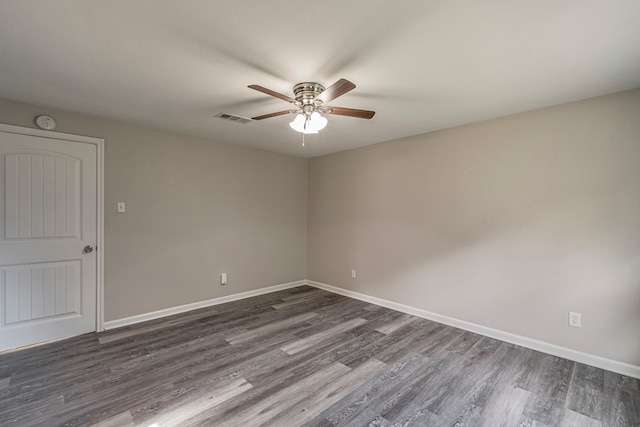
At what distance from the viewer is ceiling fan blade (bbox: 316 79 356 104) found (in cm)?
171

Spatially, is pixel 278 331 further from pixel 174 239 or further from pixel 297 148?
pixel 297 148

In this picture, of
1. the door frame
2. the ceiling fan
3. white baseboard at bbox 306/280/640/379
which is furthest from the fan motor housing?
white baseboard at bbox 306/280/640/379

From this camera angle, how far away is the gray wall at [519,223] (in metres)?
2.35

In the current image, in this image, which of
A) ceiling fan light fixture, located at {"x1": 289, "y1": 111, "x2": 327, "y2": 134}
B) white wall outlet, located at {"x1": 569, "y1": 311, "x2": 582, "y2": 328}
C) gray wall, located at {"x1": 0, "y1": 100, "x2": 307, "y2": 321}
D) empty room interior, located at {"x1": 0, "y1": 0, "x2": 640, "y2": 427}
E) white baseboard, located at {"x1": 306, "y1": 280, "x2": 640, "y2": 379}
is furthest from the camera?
gray wall, located at {"x1": 0, "y1": 100, "x2": 307, "y2": 321}

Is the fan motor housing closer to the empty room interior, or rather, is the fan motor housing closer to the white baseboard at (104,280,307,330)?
the empty room interior

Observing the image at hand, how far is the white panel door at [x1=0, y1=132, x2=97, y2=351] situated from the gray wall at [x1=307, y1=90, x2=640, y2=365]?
10.9 ft

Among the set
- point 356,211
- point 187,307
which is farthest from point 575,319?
point 187,307

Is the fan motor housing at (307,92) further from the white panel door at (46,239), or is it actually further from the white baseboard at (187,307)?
the white baseboard at (187,307)

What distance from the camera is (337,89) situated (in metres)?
1.84

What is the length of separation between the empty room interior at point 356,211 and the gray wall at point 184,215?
0.03 m

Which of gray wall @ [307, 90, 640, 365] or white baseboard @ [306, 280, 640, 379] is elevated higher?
gray wall @ [307, 90, 640, 365]

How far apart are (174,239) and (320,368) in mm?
2415

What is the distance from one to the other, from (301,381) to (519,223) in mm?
2528

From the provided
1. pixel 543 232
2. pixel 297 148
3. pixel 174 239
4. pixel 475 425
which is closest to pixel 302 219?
pixel 297 148
